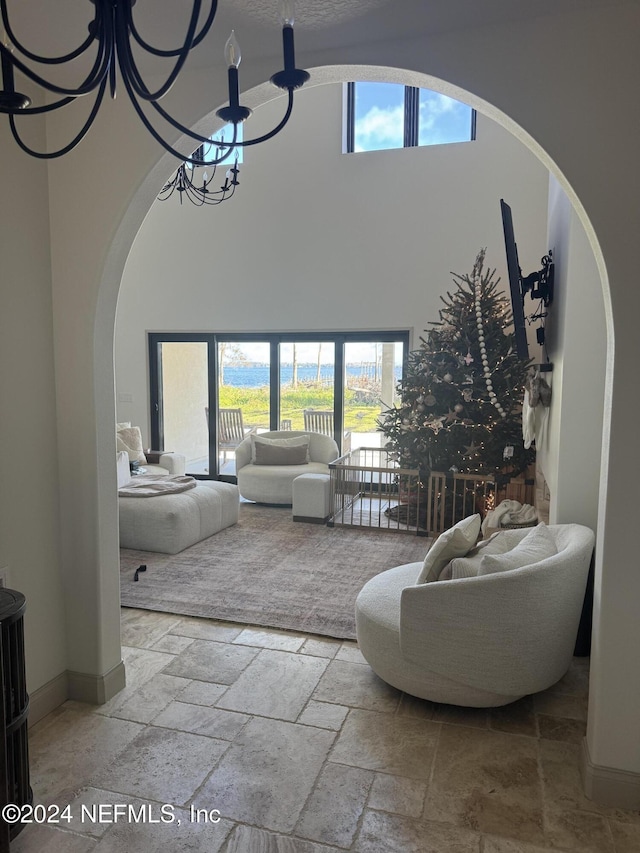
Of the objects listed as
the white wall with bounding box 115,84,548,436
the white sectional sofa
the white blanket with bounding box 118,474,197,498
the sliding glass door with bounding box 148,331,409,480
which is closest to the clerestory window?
the white wall with bounding box 115,84,548,436

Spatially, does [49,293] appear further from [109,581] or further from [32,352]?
[109,581]

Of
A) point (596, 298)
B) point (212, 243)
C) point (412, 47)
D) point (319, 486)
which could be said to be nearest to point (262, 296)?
point (212, 243)

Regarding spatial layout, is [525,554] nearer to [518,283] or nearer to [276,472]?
[518,283]

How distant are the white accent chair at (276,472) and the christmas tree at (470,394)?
1.46m

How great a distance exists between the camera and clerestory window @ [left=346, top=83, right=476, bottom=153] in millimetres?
7078

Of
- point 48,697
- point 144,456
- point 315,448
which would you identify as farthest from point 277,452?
point 48,697

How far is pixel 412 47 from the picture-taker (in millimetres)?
2227

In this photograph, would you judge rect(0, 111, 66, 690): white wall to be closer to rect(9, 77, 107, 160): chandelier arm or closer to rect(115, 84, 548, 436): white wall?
rect(9, 77, 107, 160): chandelier arm

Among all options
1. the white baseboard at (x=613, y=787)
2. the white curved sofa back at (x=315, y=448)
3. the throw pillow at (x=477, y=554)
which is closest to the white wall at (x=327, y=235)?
the white curved sofa back at (x=315, y=448)

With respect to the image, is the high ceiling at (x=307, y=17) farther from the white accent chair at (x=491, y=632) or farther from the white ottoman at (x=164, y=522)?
the white ottoman at (x=164, y=522)

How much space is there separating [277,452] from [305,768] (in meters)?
4.96

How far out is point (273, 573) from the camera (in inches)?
182

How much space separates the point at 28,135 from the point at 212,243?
18.1 feet

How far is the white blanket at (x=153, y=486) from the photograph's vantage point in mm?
5367
